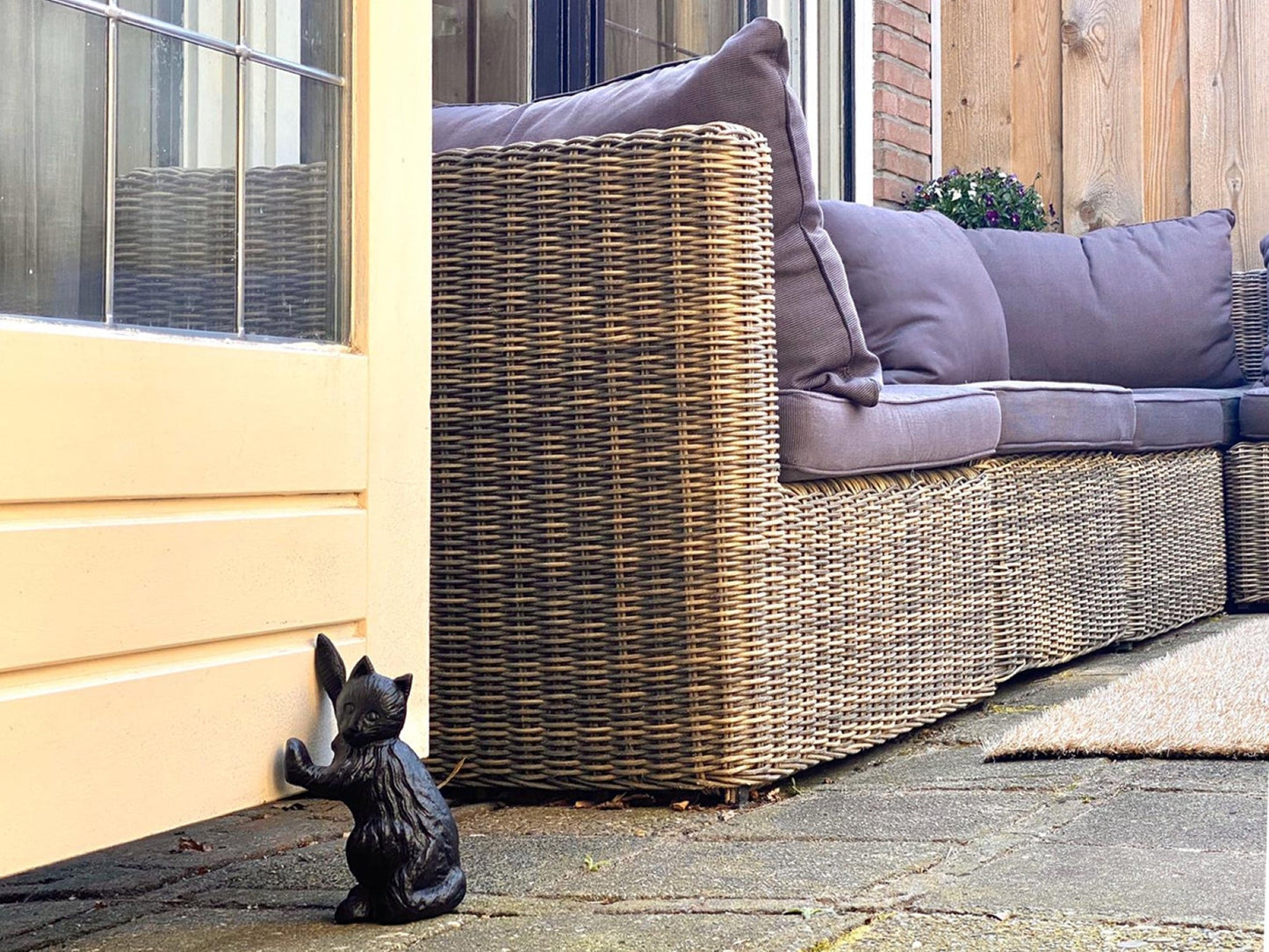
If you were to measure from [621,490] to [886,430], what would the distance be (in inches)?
17.7

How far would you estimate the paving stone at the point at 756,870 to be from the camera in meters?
1.47

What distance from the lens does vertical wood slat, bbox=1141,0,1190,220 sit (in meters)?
5.04

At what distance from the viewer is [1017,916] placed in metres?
1.33

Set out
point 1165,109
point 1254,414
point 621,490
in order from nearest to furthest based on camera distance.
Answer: point 621,490, point 1254,414, point 1165,109

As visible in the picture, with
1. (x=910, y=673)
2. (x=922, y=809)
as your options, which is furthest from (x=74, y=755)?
(x=910, y=673)

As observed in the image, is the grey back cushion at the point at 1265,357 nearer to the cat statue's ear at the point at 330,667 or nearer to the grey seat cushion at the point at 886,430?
the grey seat cushion at the point at 886,430

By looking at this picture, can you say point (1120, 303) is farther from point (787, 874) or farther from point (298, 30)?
point (298, 30)

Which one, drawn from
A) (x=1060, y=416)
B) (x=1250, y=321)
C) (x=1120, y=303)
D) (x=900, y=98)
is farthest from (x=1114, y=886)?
(x=900, y=98)

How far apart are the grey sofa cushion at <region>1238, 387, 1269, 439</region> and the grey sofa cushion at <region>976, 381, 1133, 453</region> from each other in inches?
23.2

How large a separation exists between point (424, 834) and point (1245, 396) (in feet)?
9.02

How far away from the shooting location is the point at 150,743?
4.14 ft

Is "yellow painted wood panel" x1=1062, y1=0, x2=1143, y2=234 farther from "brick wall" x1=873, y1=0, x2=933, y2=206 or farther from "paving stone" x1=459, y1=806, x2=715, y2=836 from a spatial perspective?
"paving stone" x1=459, y1=806, x2=715, y2=836

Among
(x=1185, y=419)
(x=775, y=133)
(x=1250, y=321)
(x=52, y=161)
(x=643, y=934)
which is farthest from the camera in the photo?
(x=1250, y=321)

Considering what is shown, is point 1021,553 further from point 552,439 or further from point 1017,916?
point 1017,916
